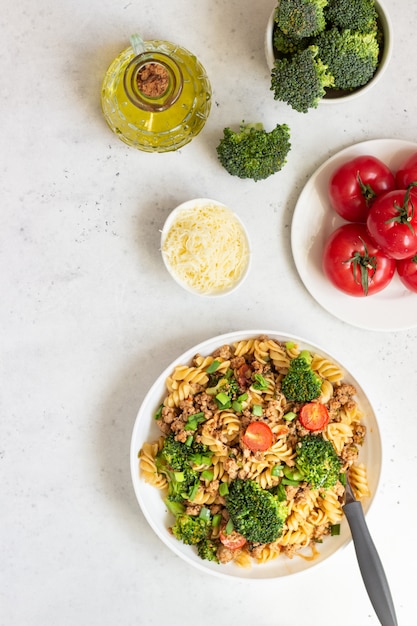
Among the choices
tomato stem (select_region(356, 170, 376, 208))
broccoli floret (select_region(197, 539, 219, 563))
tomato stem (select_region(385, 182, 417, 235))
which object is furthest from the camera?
broccoli floret (select_region(197, 539, 219, 563))

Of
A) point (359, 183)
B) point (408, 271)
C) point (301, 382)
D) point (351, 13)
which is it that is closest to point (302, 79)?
point (351, 13)

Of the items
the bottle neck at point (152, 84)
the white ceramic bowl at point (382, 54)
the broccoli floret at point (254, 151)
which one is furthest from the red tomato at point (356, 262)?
the bottle neck at point (152, 84)

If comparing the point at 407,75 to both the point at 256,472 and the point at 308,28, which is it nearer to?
the point at 308,28

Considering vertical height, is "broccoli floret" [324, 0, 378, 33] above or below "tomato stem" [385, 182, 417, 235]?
above

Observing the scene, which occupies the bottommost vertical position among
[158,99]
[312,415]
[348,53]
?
[312,415]

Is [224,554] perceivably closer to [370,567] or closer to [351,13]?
[370,567]

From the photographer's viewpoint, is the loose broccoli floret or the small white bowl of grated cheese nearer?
the loose broccoli floret

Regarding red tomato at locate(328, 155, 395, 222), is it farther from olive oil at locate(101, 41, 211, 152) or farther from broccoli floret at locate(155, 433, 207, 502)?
broccoli floret at locate(155, 433, 207, 502)

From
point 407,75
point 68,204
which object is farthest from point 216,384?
point 407,75

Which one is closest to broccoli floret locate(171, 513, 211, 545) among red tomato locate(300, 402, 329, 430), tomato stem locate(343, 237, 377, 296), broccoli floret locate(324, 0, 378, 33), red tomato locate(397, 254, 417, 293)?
red tomato locate(300, 402, 329, 430)
